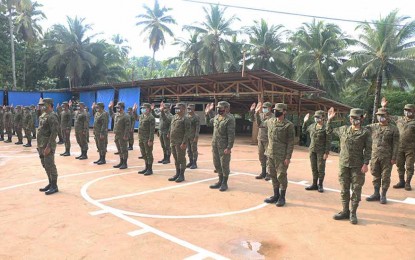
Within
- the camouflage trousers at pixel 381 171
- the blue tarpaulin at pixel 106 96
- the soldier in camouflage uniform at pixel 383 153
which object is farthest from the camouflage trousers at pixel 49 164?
the blue tarpaulin at pixel 106 96

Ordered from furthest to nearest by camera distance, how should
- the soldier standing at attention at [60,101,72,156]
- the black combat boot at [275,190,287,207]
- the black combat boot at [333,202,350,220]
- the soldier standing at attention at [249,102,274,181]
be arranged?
the soldier standing at attention at [60,101,72,156] → the soldier standing at attention at [249,102,274,181] → the black combat boot at [275,190,287,207] → the black combat boot at [333,202,350,220]

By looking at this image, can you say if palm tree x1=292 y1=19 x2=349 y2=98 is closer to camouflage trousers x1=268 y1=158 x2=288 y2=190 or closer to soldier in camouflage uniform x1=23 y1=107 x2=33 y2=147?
soldier in camouflage uniform x1=23 y1=107 x2=33 y2=147

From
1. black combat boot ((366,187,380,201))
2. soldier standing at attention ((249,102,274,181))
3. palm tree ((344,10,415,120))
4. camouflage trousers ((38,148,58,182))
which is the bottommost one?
black combat boot ((366,187,380,201))

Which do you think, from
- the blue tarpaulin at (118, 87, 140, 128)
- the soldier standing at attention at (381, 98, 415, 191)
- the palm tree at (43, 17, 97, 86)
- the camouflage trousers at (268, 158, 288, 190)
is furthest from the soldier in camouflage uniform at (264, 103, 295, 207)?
the palm tree at (43, 17, 97, 86)

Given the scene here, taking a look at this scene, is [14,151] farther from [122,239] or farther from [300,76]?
[300,76]

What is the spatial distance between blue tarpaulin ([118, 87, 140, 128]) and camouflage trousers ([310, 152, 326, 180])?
1656 cm

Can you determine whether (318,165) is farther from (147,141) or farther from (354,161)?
(147,141)

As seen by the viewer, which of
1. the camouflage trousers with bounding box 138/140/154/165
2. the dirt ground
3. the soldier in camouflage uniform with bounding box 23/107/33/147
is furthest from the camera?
the soldier in camouflage uniform with bounding box 23/107/33/147

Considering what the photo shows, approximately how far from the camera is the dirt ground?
4.19m

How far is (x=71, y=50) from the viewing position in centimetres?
3394

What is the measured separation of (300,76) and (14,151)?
23.6 meters

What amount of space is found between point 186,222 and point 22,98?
939 inches

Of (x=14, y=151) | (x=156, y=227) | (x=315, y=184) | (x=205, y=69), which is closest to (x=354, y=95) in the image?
(x=205, y=69)

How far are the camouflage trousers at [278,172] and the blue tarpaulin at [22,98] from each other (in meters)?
23.6
